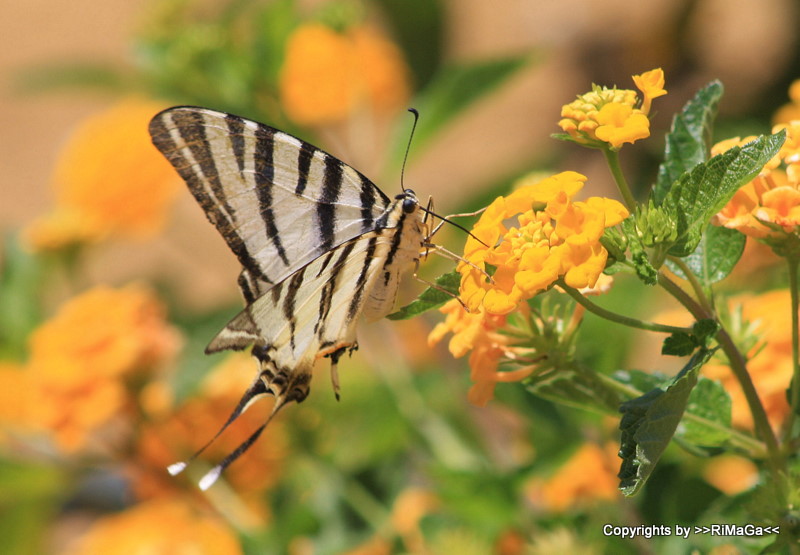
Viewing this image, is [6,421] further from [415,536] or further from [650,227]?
[650,227]

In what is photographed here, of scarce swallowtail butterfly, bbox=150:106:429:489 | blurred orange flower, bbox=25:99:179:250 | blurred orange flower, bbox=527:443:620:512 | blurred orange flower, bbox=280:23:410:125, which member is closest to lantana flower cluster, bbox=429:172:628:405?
scarce swallowtail butterfly, bbox=150:106:429:489

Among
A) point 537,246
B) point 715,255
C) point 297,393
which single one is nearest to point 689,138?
point 715,255

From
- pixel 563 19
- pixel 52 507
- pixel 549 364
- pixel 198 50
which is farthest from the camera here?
pixel 563 19

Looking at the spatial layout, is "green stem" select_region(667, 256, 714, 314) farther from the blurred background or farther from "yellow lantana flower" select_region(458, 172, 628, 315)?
the blurred background

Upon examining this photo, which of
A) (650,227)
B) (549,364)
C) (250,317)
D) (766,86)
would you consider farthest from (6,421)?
(766,86)

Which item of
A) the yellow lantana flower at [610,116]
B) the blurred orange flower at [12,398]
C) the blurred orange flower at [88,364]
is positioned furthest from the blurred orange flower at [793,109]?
the blurred orange flower at [12,398]

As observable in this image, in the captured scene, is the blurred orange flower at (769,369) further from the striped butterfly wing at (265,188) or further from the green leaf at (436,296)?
the striped butterfly wing at (265,188)
